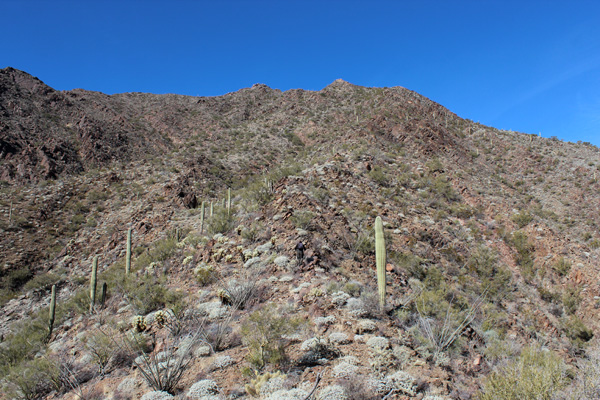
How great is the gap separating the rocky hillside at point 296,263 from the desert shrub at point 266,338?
4 centimetres

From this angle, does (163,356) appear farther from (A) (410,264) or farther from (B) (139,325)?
(A) (410,264)

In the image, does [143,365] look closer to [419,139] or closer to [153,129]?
Result: [419,139]

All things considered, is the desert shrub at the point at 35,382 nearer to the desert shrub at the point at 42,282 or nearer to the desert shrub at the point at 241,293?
the desert shrub at the point at 241,293

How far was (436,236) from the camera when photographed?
12320 millimetres

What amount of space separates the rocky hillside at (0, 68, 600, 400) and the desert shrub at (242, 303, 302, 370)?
1.4 inches

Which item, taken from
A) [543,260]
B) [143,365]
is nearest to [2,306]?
[143,365]

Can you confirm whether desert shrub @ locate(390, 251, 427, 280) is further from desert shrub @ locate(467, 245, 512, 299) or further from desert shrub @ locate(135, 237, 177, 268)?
desert shrub @ locate(135, 237, 177, 268)

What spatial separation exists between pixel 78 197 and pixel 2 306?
9.29 metres

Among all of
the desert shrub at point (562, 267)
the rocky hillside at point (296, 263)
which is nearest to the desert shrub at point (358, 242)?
the rocky hillside at point (296, 263)

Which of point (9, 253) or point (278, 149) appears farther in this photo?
point (278, 149)

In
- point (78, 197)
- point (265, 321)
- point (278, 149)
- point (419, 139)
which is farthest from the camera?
point (278, 149)

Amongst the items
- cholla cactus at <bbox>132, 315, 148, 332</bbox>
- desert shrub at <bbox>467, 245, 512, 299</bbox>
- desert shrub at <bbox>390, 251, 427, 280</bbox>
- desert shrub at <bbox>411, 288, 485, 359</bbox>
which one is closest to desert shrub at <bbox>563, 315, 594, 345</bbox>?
desert shrub at <bbox>467, 245, 512, 299</bbox>

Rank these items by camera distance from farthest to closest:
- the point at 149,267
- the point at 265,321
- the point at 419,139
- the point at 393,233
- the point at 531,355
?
the point at 419,139, the point at 393,233, the point at 149,267, the point at 265,321, the point at 531,355

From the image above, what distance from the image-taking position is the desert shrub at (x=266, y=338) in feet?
15.8
